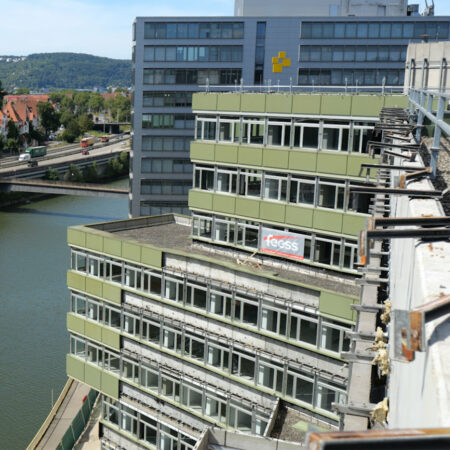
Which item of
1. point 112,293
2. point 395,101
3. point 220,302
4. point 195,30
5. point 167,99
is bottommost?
point 112,293

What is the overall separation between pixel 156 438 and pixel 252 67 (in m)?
34.8

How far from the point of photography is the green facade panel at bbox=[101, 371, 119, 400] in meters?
23.7

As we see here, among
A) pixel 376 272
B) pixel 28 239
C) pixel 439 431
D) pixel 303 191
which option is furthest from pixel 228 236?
pixel 28 239

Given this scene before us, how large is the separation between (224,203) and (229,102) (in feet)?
10.6

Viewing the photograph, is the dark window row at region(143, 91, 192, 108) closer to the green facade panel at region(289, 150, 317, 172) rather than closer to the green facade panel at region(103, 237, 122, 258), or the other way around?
the green facade panel at region(103, 237, 122, 258)

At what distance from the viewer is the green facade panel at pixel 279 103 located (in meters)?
19.9

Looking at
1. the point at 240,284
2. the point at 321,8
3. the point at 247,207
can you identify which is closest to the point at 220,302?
the point at 240,284

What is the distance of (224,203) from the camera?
859 inches

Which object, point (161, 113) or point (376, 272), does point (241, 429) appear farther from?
point (161, 113)

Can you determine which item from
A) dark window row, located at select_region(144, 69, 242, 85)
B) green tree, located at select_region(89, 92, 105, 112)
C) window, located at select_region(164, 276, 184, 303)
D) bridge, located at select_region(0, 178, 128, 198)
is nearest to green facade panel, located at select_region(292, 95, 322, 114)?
window, located at select_region(164, 276, 184, 303)

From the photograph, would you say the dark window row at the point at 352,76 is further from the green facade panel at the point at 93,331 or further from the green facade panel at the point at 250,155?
the green facade panel at the point at 93,331

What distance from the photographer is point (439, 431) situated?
1500 mm

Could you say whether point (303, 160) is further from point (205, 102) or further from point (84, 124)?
point (84, 124)

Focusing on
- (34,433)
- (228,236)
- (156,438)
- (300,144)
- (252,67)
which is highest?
(252,67)
